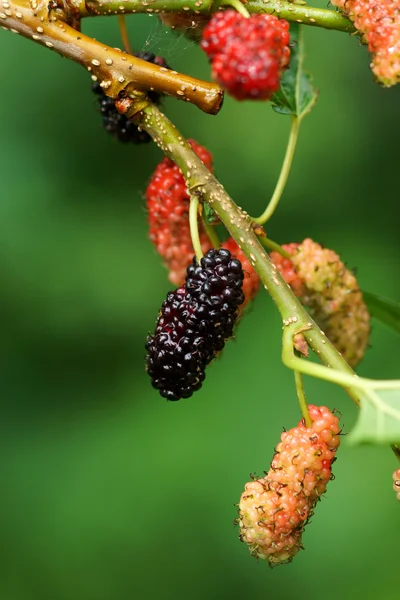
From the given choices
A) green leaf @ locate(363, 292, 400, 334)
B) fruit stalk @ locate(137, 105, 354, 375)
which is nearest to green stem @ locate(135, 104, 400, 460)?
fruit stalk @ locate(137, 105, 354, 375)

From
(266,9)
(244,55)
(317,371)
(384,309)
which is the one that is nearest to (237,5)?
(266,9)

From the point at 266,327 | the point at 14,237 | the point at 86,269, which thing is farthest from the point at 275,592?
the point at 14,237

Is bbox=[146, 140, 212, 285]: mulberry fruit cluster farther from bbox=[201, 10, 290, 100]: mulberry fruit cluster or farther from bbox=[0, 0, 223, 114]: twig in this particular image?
bbox=[201, 10, 290, 100]: mulberry fruit cluster

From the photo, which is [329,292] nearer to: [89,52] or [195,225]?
[195,225]

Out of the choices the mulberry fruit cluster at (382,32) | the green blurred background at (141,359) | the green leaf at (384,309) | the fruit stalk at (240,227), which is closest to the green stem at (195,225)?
the fruit stalk at (240,227)

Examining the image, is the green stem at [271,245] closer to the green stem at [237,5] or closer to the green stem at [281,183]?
the green stem at [281,183]
